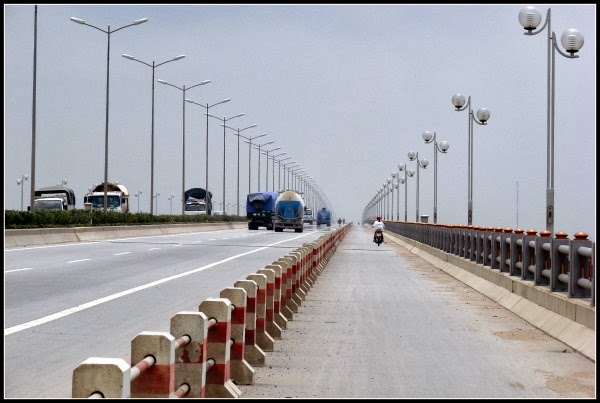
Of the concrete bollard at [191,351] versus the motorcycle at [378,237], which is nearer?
the concrete bollard at [191,351]

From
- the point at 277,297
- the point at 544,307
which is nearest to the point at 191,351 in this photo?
the point at 277,297

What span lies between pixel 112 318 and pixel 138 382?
360 inches

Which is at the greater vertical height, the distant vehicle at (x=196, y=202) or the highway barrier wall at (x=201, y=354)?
the distant vehicle at (x=196, y=202)

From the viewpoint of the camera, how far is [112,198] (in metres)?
78.4

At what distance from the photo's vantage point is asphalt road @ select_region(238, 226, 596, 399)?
9703 mm

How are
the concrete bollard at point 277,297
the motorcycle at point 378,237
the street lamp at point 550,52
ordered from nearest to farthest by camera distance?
1. the concrete bollard at point 277,297
2. the street lamp at point 550,52
3. the motorcycle at point 378,237

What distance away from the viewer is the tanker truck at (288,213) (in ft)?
280

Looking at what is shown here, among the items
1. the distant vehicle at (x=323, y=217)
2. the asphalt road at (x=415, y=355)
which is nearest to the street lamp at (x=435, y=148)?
the asphalt road at (x=415, y=355)

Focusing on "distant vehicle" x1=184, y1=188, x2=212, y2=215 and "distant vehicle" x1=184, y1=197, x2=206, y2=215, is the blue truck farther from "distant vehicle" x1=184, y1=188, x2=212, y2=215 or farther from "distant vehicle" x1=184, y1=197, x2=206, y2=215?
"distant vehicle" x1=184, y1=197, x2=206, y2=215

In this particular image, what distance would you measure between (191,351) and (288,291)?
941 cm

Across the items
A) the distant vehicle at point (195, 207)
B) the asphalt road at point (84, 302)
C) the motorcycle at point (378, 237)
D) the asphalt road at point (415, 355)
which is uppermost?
the distant vehicle at point (195, 207)

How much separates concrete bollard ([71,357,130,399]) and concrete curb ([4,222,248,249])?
33.2 meters

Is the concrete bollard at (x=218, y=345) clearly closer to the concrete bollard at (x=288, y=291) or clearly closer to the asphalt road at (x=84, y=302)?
the asphalt road at (x=84, y=302)

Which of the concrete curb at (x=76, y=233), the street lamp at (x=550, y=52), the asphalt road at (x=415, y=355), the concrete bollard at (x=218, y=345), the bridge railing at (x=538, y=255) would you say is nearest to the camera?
the concrete bollard at (x=218, y=345)
